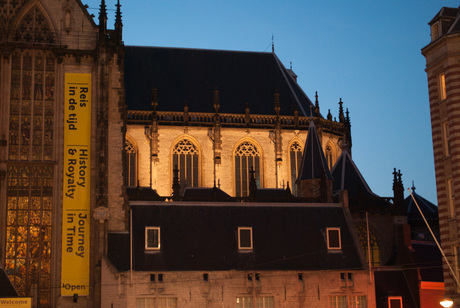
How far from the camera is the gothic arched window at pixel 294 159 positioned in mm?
69562

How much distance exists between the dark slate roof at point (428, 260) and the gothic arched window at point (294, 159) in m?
15.7

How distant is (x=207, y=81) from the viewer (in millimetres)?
72688

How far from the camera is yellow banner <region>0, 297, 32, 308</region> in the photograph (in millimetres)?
40125

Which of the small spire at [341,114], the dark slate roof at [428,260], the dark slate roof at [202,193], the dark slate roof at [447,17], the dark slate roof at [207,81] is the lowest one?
the dark slate roof at [428,260]

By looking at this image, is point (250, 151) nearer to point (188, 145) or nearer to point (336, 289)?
point (188, 145)

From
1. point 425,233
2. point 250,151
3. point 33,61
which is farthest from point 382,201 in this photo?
point 33,61

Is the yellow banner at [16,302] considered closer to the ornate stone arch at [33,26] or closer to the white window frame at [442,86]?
the ornate stone arch at [33,26]

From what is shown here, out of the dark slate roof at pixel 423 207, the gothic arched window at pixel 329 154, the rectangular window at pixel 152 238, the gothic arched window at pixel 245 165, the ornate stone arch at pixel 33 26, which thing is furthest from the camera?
the gothic arched window at pixel 329 154

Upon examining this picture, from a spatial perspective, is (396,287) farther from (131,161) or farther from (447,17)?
(131,161)

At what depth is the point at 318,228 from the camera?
153 ft

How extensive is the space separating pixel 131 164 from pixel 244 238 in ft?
76.3

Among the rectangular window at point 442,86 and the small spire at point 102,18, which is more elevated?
the small spire at point 102,18

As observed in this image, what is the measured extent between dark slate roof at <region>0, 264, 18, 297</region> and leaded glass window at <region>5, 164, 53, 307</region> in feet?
7.68

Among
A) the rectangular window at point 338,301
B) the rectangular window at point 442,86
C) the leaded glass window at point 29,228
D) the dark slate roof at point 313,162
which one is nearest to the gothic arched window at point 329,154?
the dark slate roof at point 313,162
